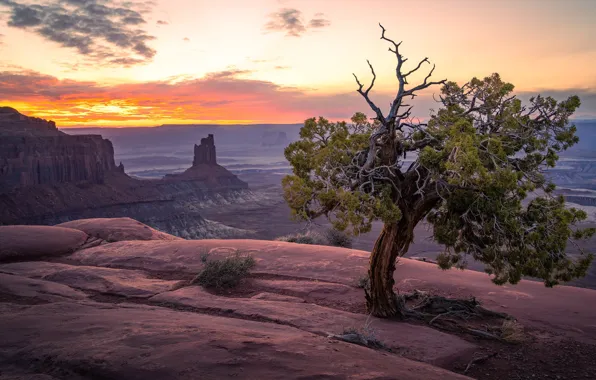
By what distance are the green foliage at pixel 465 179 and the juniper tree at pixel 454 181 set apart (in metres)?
0.02

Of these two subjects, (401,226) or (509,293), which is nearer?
(401,226)

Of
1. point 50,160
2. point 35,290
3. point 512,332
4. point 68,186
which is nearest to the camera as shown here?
point 512,332

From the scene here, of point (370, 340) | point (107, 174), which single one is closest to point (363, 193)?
point (370, 340)

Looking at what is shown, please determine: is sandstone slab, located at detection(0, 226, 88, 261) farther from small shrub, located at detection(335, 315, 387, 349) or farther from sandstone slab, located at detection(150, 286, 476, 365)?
small shrub, located at detection(335, 315, 387, 349)

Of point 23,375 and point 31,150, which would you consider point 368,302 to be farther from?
→ point 31,150

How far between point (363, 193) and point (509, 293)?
8041 millimetres

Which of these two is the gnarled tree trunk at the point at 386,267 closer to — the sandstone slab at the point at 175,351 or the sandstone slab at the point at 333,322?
the sandstone slab at the point at 333,322

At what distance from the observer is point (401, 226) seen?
29.8ft

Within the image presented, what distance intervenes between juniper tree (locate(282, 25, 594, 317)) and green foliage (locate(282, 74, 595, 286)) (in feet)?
0.08

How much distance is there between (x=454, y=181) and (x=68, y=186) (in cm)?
7882

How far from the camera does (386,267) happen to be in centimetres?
941

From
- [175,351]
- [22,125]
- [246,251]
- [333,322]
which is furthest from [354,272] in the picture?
[22,125]

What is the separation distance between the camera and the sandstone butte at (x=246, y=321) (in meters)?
5.75

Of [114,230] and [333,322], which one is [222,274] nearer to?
[333,322]
